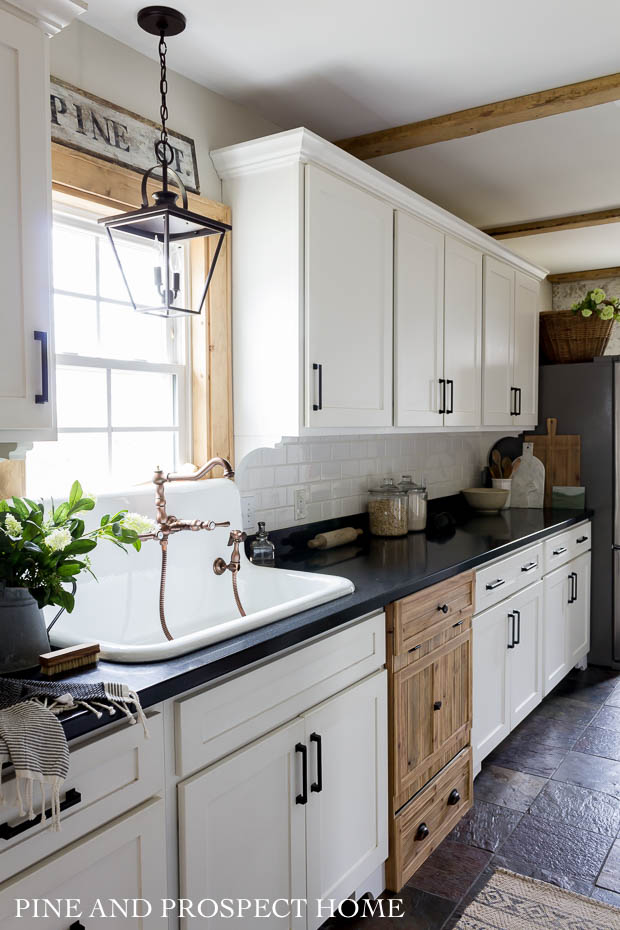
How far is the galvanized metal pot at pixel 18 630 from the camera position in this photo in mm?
1397

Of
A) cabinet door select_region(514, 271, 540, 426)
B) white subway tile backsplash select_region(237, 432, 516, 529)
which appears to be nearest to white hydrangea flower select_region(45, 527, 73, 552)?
→ white subway tile backsplash select_region(237, 432, 516, 529)

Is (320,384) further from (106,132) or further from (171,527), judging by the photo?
(106,132)

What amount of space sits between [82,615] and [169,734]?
592 millimetres

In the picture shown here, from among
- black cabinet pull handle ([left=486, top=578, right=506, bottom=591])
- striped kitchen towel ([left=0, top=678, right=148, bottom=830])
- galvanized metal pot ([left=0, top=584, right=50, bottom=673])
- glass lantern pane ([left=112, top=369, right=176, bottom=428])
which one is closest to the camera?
striped kitchen towel ([left=0, top=678, right=148, bottom=830])

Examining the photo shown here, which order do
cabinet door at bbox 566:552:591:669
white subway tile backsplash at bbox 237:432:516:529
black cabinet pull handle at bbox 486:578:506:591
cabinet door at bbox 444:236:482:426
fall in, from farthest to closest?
cabinet door at bbox 566:552:591:669 → cabinet door at bbox 444:236:482:426 → black cabinet pull handle at bbox 486:578:506:591 → white subway tile backsplash at bbox 237:432:516:529

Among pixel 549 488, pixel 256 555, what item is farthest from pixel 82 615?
pixel 549 488

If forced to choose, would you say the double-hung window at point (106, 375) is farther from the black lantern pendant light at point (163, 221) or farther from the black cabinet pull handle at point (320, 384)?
the black cabinet pull handle at point (320, 384)

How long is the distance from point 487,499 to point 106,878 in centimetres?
324

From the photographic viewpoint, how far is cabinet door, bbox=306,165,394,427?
2.46 m

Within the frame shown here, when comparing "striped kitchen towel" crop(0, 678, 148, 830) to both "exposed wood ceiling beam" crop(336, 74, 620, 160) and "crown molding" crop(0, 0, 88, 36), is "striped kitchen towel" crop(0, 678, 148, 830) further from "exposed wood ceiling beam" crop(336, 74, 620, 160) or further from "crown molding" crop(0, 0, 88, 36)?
"exposed wood ceiling beam" crop(336, 74, 620, 160)

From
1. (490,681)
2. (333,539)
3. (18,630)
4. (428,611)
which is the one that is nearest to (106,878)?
(18,630)

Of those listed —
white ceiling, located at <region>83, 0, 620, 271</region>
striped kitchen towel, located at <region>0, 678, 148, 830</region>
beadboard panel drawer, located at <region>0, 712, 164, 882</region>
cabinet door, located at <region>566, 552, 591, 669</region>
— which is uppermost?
white ceiling, located at <region>83, 0, 620, 271</region>

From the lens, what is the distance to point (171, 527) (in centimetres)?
208

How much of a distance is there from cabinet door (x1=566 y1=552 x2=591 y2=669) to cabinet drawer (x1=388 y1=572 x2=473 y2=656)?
1559 millimetres
